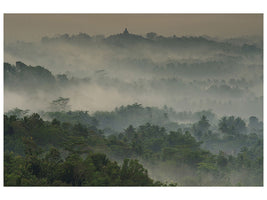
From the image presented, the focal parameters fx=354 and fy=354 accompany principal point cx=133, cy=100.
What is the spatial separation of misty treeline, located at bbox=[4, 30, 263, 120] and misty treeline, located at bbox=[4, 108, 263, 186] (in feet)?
3.56

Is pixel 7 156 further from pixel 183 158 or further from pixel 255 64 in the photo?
pixel 255 64

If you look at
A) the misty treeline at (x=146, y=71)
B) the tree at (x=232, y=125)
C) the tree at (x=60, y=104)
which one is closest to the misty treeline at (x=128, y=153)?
the tree at (x=232, y=125)

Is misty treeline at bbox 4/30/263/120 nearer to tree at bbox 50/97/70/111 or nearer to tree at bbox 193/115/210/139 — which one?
tree at bbox 50/97/70/111

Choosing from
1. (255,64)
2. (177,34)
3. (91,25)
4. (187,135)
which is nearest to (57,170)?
(91,25)

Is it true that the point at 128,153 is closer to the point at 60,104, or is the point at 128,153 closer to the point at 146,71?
the point at 146,71

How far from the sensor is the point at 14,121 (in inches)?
472

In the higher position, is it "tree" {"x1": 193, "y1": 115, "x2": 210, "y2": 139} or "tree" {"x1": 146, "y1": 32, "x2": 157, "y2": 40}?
"tree" {"x1": 146, "y1": 32, "x2": 157, "y2": 40}

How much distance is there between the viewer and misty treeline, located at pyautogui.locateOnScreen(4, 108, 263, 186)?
7152mm

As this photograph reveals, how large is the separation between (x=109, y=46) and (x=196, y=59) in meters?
4.22

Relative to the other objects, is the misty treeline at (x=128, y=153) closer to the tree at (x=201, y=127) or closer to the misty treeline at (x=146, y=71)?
the tree at (x=201, y=127)

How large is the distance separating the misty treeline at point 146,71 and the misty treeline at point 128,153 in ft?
3.56

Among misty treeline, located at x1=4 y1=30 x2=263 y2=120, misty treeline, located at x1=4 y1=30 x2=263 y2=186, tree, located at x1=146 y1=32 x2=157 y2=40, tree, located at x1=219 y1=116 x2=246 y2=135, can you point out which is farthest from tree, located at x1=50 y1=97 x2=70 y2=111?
tree, located at x1=219 y1=116 x2=246 y2=135

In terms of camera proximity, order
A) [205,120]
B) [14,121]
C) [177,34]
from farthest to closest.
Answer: [205,120] → [177,34] → [14,121]

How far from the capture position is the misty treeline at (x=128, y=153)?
715cm
